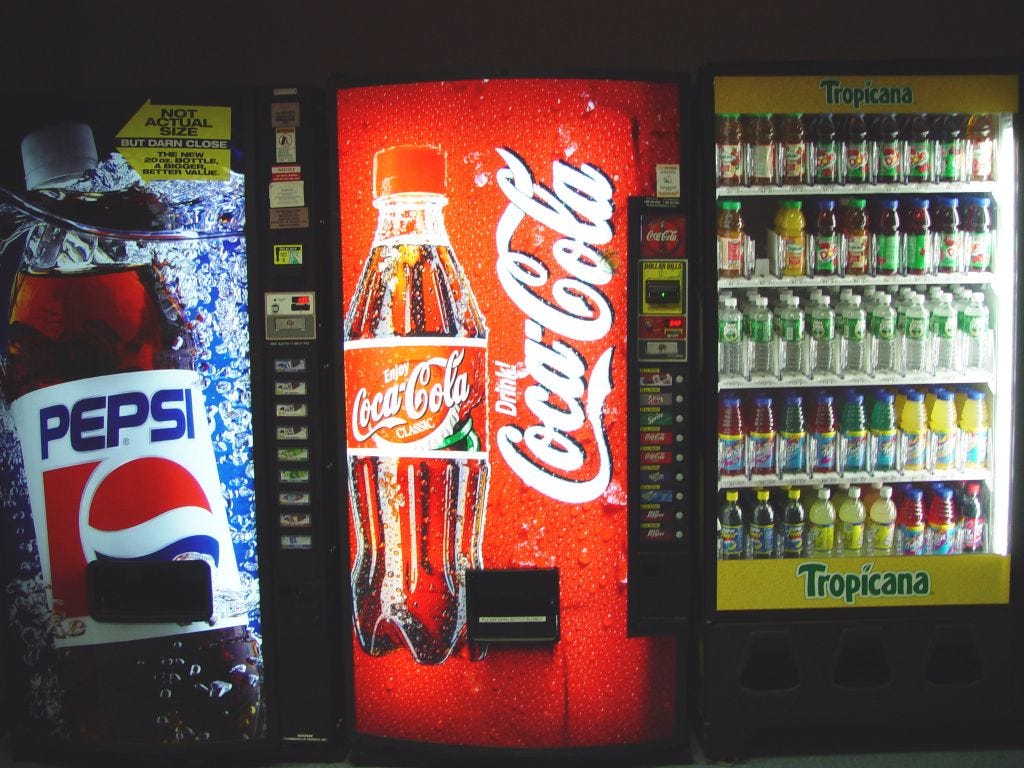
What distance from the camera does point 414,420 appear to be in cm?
239

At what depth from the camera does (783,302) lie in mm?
2543

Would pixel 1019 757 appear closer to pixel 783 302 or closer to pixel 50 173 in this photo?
pixel 783 302

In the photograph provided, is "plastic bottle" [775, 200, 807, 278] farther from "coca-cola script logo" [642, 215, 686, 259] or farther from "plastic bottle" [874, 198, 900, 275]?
"coca-cola script logo" [642, 215, 686, 259]

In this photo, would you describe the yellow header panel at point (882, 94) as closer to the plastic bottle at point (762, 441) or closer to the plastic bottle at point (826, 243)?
the plastic bottle at point (826, 243)

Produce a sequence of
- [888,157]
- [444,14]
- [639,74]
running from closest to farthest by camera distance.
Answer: [639,74], [888,157], [444,14]

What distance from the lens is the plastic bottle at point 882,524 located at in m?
2.63

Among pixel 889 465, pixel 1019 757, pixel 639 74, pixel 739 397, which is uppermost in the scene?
pixel 639 74

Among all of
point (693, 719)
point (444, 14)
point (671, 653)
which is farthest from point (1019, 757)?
point (444, 14)

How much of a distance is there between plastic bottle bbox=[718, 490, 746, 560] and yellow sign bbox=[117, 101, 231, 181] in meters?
1.80

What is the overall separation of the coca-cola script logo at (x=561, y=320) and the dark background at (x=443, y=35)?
1.21 meters

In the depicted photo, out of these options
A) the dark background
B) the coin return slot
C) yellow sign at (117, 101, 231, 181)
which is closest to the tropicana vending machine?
the dark background

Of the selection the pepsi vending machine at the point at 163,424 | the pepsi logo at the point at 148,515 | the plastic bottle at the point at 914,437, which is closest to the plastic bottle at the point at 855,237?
the plastic bottle at the point at 914,437

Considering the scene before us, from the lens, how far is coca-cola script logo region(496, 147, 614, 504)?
2.30 meters

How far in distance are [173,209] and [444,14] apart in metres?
1.46
